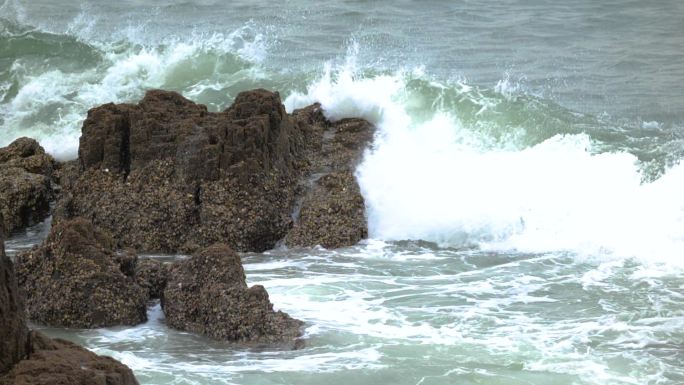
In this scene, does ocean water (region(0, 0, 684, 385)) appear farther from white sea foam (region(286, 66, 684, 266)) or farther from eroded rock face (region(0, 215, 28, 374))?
eroded rock face (region(0, 215, 28, 374))

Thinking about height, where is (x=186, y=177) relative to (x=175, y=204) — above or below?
above

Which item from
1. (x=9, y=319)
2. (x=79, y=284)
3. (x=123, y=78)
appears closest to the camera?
(x=9, y=319)

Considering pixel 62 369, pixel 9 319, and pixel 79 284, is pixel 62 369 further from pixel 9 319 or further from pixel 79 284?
pixel 79 284

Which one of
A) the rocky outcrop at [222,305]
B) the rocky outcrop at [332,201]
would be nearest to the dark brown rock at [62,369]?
the rocky outcrop at [222,305]

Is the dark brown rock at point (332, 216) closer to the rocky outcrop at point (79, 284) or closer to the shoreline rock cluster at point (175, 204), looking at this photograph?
the shoreline rock cluster at point (175, 204)

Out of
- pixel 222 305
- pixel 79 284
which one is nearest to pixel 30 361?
pixel 222 305

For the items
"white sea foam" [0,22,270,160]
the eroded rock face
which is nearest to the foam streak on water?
the eroded rock face

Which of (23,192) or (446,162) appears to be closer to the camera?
(23,192)

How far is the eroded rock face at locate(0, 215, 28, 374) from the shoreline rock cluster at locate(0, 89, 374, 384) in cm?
306

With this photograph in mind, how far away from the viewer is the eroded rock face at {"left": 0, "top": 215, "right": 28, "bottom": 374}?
4.80m

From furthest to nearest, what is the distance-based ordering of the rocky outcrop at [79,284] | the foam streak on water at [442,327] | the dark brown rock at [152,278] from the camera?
the dark brown rock at [152,278] < the rocky outcrop at [79,284] < the foam streak on water at [442,327]

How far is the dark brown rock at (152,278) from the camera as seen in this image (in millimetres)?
8562

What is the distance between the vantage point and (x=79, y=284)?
8117 millimetres

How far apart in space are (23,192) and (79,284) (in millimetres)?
3419
